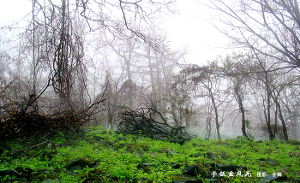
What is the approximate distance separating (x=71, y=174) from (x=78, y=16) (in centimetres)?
392

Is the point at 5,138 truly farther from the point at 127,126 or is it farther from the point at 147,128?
the point at 147,128

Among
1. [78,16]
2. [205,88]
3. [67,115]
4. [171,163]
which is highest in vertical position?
[78,16]

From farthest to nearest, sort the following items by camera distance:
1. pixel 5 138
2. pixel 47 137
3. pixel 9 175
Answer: pixel 47 137
pixel 5 138
pixel 9 175

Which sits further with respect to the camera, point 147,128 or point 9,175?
point 147,128

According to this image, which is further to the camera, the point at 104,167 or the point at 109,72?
the point at 109,72

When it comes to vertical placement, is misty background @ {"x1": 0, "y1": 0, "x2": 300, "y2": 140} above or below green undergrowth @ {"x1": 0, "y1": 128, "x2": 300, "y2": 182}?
above

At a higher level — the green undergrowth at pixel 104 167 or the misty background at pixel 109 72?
the misty background at pixel 109 72

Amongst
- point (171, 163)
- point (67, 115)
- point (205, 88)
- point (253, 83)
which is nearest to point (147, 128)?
point (67, 115)

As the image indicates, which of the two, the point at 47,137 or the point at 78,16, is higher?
the point at 78,16

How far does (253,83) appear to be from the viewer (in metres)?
9.25

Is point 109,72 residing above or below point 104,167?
above

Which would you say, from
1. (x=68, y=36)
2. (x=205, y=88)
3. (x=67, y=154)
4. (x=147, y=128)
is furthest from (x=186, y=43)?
(x=67, y=154)

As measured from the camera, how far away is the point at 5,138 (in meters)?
3.14

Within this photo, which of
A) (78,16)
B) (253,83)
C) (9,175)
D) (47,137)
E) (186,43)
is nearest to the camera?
(9,175)
